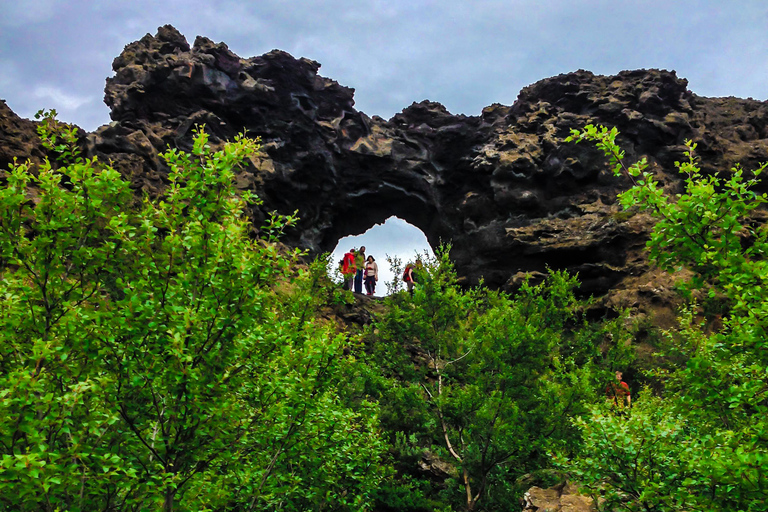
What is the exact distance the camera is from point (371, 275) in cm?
2811

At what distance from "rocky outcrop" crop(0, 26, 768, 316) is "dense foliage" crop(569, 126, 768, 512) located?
691 inches

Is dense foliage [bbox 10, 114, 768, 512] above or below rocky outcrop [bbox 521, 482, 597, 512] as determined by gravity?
above

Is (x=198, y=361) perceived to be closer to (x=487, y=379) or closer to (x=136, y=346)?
(x=136, y=346)

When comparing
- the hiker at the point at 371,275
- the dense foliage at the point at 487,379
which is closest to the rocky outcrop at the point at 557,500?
the dense foliage at the point at 487,379

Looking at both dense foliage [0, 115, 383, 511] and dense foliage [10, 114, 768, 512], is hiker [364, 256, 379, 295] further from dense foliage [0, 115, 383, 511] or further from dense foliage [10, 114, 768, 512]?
dense foliage [0, 115, 383, 511]

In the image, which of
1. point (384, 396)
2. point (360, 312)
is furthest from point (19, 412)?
point (360, 312)

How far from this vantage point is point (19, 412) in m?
4.83

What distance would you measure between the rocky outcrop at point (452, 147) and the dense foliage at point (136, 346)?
1812cm

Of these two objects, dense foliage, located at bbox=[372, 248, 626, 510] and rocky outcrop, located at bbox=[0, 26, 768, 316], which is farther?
rocky outcrop, located at bbox=[0, 26, 768, 316]

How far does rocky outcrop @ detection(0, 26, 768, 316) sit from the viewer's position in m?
25.5

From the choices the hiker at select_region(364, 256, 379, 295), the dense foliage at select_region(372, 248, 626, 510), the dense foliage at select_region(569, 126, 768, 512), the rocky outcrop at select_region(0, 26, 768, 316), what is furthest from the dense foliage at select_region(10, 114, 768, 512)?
the hiker at select_region(364, 256, 379, 295)

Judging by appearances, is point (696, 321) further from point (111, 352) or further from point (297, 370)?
point (111, 352)

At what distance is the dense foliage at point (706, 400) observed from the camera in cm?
502

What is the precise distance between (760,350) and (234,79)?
27469 mm
